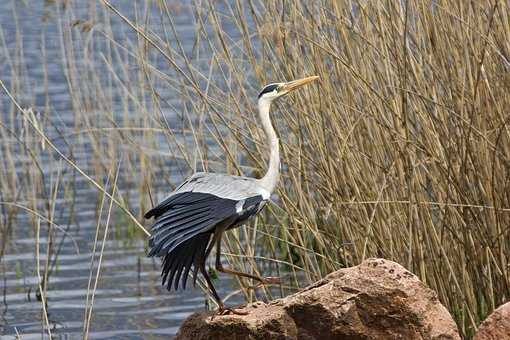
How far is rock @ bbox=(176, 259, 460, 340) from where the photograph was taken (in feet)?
11.3

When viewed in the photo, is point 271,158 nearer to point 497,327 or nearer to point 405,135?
point 405,135

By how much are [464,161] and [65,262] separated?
3235 millimetres

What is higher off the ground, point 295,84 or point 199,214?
point 295,84

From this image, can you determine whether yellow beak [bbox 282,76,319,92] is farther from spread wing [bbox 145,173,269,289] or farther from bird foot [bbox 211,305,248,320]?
bird foot [bbox 211,305,248,320]

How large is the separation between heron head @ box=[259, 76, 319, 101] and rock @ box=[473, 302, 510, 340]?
3.49 ft

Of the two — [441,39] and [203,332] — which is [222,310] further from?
[441,39]

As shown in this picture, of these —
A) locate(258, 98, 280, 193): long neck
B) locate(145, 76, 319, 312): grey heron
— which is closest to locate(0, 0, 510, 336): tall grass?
locate(258, 98, 280, 193): long neck

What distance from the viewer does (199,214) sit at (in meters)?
3.54

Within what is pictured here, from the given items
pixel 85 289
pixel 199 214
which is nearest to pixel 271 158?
pixel 199 214

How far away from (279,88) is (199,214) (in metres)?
0.65

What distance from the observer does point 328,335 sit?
11.4 ft

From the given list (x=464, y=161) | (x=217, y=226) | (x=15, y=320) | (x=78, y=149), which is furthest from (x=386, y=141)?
(x=78, y=149)

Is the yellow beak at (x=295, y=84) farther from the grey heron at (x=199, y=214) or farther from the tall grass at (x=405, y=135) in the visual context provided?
the grey heron at (x=199, y=214)

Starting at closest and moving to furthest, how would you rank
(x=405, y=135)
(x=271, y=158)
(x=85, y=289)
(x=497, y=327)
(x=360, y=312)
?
(x=497, y=327), (x=360, y=312), (x=271, y=158), (x=405, y=135), (x=85, y=289)
